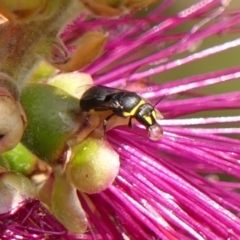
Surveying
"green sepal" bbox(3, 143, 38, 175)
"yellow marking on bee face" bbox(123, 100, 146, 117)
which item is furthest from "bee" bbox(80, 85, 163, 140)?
"green sepal" bbox(3, 143, 38, 175)

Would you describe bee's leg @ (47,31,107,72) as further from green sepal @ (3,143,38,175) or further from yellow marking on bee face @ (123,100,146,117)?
green sepal @ (3,143,38,175)

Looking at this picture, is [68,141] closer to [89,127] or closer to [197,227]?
[89,127]

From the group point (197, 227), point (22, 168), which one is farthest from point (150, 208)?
point (22, 168)

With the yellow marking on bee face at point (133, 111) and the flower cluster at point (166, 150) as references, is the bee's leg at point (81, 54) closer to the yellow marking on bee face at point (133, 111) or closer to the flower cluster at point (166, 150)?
the yellow marking on bee face at point (133, 111)

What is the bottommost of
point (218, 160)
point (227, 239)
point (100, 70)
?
point (227, 239)

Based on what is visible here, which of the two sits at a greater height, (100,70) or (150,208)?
(100,70)
